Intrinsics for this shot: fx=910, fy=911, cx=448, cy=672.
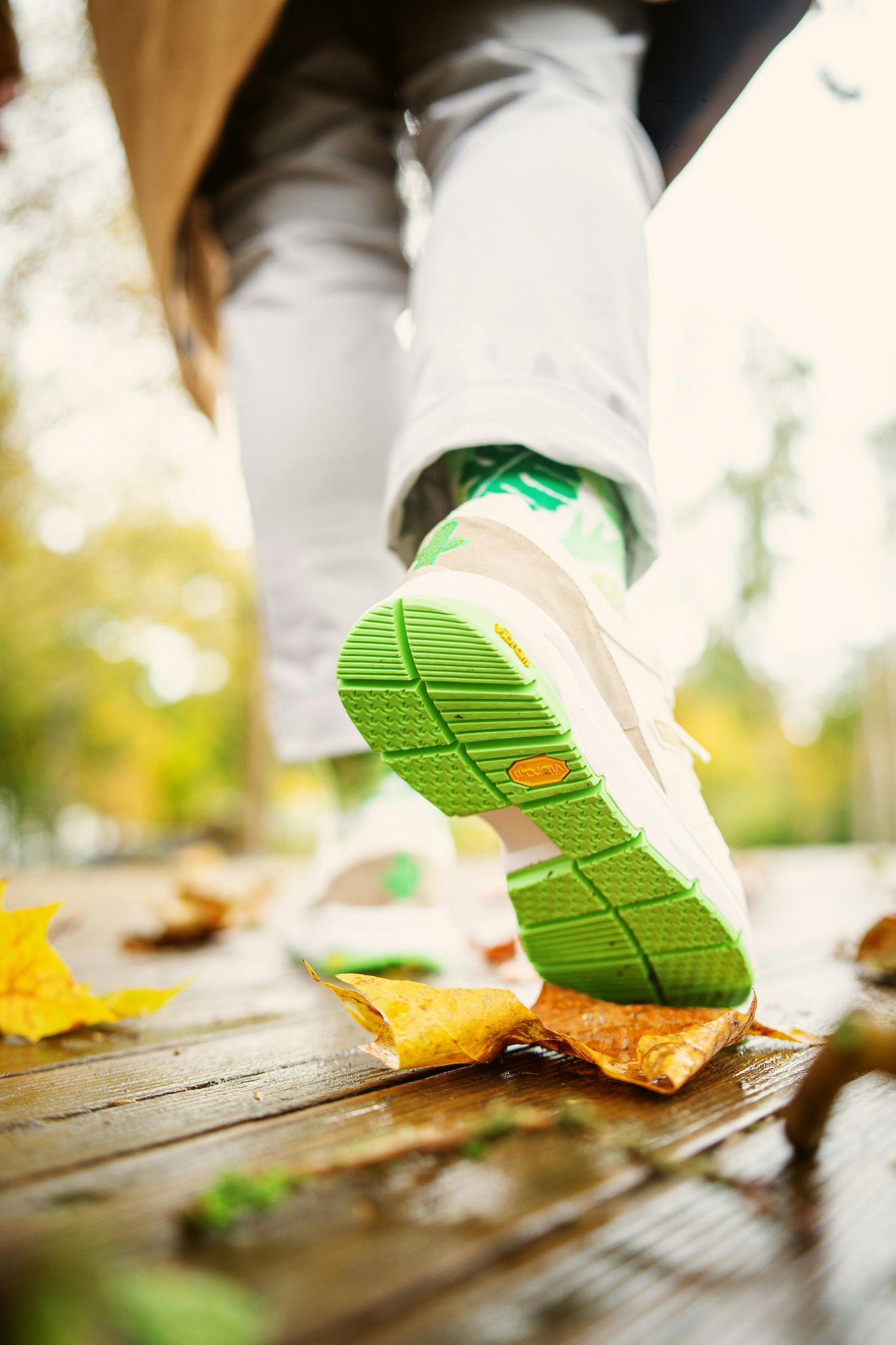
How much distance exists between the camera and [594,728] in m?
0.73

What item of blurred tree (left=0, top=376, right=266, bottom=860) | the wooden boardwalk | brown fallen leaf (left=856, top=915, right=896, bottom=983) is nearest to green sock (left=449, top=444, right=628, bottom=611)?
the wooden boardwalk

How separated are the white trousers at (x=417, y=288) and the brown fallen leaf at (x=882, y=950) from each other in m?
0.51

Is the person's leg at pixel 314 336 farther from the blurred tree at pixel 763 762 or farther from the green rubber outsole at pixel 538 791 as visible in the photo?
the blurred tree at pixel 763 762

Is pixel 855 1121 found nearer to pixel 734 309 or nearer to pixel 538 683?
pixel 538 683

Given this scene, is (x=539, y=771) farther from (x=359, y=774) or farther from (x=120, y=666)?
(x=120, y=666)

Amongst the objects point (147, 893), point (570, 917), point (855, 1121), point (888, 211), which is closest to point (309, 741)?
point (570, 917)

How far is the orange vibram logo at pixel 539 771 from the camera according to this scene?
2.28 feet

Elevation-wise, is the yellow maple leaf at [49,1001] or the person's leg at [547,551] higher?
the person's leg at [547,551]

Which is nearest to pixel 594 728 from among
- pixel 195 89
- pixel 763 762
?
pixel 195 89

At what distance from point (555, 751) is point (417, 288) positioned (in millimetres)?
485

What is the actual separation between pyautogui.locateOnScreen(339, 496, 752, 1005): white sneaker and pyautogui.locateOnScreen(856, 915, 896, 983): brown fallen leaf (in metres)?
0.33

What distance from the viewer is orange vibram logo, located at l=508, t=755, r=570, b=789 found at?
2.28ft

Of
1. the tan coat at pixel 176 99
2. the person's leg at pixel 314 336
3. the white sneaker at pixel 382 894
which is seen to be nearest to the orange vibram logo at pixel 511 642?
the person's leg at pixel 314 336

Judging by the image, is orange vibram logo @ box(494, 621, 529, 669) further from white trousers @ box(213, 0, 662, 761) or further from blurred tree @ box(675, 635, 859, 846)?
blurred tree @ box(675, 635, 859, 846)
